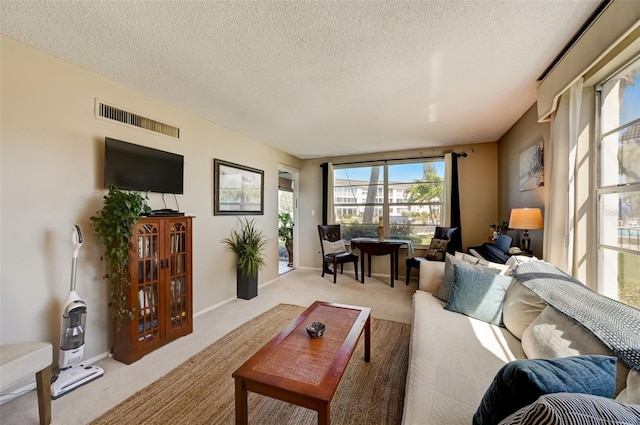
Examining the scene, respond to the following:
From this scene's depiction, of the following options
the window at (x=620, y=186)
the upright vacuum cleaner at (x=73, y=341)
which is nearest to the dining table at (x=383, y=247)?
the window at (x=620, y=186)

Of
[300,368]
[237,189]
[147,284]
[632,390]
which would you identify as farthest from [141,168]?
[632,390]

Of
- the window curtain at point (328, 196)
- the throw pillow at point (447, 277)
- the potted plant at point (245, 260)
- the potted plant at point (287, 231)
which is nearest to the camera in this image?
the throw pillow at point (447, 277)

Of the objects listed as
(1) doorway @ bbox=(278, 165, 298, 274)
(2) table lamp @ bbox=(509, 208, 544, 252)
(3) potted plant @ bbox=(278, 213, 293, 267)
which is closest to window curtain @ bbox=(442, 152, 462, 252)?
(2) table lamp @ bbox=(509, 208, 544, 252)

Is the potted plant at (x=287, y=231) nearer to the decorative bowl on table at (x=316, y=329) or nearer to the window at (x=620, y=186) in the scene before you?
the decorative bowl on table at (x=316, y=329)

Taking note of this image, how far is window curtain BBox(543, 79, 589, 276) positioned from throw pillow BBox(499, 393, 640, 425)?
6.21ft

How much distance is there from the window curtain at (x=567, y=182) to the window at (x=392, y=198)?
2.46 meters

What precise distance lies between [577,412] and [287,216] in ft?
18.0

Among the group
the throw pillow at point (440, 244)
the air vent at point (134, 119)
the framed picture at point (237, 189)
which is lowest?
the throw pillow at point (440, 244)

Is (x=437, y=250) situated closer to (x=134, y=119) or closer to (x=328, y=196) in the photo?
(x=328, y=196)

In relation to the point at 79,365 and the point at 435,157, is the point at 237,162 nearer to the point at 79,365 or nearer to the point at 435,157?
the point at 79,365

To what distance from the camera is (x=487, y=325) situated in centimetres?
177

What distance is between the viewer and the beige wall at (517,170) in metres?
2.60

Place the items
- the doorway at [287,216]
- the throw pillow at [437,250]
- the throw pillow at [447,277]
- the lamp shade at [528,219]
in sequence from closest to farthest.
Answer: the throw pillow at [447,277], the lamp shade at [528,219], the throw pillow at [437,250], the doorway at [287,216]

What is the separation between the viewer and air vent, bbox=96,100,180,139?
2.16 m
